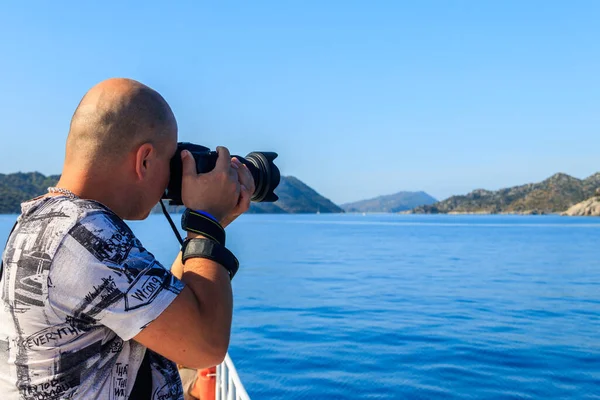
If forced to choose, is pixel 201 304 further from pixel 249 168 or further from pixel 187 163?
pixel 249 168

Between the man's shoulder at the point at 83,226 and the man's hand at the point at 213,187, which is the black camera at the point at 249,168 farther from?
the man's shoulder at the point at 83,226

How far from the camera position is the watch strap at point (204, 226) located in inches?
52.1

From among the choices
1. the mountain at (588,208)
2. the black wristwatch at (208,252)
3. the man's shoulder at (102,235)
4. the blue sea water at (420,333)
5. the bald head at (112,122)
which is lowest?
the blue sea water at (420,333)

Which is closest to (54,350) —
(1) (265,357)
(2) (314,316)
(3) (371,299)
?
(1) (265,357)

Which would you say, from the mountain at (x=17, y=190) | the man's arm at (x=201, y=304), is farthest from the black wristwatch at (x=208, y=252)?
the mountain at (x=17, y=190)

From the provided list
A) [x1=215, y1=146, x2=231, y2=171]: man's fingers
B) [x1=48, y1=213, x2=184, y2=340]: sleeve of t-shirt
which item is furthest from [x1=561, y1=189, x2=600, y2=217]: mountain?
[x1=48, y1=213, x2=184, y2=340]: sleeve of t-shirt

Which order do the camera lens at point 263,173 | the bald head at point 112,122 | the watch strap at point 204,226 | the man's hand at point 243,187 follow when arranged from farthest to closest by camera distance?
1. the camera lens at point 263,173
2. the man's hand at point 243,187
3. the watch strap at point 204,226
4. the bald head at point 112,122

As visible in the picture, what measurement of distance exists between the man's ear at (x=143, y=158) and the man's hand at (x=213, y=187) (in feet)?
0.39

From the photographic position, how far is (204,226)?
133cm

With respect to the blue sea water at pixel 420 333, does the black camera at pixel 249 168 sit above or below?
above

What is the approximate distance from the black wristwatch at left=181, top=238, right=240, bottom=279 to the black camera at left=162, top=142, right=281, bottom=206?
161 mm

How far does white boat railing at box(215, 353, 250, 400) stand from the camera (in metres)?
3.46

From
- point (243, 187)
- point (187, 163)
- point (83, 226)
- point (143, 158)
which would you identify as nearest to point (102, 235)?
point (83, 226)

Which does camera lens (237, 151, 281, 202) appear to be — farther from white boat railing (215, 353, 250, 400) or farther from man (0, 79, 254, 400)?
white boat railing (215, 353, 250, 400)
